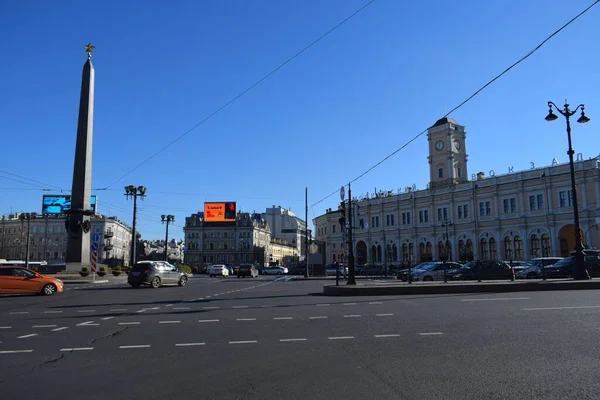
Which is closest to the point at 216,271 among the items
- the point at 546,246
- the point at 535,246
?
the point at 535,246

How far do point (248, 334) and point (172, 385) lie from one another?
12.4 ft

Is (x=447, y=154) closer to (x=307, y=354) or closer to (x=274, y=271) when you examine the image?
(x=274, y=271)

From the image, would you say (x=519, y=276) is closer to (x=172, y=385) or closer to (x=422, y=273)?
(x=422, y=273)

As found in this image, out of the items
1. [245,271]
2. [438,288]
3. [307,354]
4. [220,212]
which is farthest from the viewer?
[220,212]

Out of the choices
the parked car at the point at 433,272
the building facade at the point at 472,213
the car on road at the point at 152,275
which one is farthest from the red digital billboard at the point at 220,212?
the car on road at the point at 152,275

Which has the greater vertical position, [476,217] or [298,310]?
[476,217]

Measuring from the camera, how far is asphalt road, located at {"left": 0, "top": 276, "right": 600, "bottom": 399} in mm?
5703

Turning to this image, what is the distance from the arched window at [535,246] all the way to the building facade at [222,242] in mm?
83349

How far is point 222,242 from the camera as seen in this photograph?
13988 cm

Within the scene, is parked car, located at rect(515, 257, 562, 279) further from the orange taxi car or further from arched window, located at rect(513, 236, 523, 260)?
arched window, located at rect(513, 236, 523, 260)

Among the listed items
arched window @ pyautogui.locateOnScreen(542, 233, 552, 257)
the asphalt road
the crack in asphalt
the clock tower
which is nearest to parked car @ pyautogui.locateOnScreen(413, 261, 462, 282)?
the asphalt road

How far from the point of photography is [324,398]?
5375mm

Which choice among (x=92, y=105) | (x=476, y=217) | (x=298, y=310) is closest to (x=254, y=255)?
(x=476, y=217)

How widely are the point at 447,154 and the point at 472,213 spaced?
11527 mm
